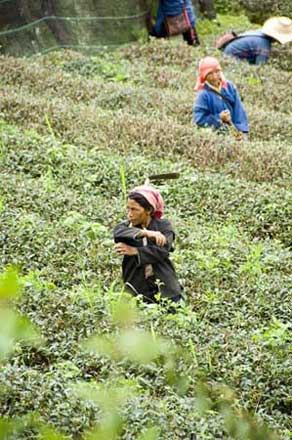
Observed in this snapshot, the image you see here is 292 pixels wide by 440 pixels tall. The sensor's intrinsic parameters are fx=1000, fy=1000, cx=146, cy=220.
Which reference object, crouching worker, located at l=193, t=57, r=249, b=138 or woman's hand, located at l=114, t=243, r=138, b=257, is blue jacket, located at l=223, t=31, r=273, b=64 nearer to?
crouching worker, located at l=193, t=57, r=249, b=138

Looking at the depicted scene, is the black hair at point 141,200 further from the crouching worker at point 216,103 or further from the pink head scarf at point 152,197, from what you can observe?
the crouching worker at point 216,103

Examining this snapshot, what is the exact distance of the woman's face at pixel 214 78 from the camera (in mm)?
10867

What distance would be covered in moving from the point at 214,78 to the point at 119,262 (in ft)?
14.5

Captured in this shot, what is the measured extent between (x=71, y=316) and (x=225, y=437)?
1.62 meters

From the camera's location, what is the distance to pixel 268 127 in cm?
1204

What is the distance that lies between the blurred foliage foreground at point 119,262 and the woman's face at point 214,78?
1.76ft

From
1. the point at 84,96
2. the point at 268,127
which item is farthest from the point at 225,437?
the point at 84,96

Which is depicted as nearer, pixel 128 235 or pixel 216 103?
pixel 128 235

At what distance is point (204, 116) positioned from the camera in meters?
11.2

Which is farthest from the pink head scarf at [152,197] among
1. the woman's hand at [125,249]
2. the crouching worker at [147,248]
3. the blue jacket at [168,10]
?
the blue jacket at [168,10]

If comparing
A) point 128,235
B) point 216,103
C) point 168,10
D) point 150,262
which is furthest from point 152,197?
point 168,10

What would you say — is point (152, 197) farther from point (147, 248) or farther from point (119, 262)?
point (119, 262)

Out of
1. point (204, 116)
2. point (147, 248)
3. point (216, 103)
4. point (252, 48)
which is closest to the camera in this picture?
point (147, 248)

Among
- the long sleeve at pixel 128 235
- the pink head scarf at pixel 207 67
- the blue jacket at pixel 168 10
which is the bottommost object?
the blue jacket at pixel 168 10
